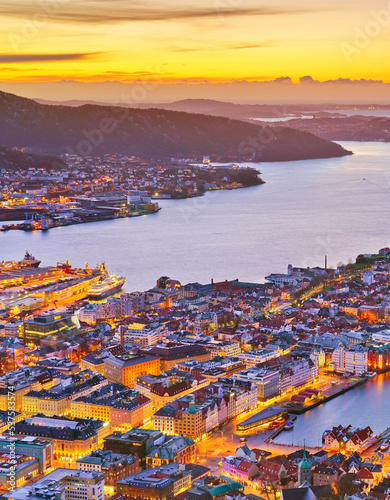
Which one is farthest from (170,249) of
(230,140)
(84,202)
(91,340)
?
(230,140)

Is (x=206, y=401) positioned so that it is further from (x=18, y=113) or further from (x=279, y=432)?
(x=18, y=113)

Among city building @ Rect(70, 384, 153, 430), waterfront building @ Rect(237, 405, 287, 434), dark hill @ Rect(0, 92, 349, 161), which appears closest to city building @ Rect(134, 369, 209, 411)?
city building @ Rect(70, 384, 153, 430)

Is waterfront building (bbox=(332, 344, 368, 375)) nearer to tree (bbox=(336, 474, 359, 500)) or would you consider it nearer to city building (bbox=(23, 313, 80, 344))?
city building (bbox=(23, 313, 80, 344))

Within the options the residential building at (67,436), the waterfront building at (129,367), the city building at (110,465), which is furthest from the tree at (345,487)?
the waterfront building at (129,367)

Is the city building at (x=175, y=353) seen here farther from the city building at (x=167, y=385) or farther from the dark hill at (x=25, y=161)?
the dark hill at (x=25, y=161)

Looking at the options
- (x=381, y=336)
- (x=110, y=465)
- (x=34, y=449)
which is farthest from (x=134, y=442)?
(x=381, y=336)

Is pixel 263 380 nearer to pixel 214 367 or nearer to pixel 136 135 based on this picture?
pixel 214 367
